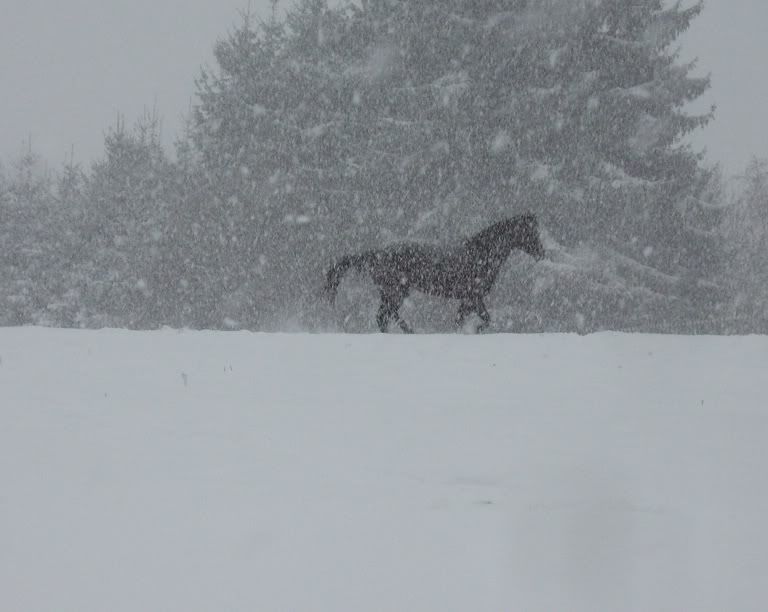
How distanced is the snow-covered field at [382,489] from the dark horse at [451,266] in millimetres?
2863

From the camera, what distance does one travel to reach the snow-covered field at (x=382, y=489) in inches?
122

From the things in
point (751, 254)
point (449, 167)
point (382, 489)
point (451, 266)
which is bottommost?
point (382, 489)

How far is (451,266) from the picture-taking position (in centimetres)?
1002

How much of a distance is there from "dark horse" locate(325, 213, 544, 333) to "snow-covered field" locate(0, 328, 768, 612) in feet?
9.39

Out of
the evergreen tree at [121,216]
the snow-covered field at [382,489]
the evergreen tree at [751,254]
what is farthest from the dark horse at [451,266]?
the evergreen tree at [751,254]

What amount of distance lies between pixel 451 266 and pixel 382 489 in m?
6.23

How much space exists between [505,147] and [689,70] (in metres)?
5.53

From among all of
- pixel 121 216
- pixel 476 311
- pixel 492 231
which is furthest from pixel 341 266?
pixel 121 216

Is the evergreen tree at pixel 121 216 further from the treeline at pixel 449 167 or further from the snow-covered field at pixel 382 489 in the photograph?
the snow-covered field at pixel 382 489

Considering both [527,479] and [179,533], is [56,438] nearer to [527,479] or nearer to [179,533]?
[179,533]

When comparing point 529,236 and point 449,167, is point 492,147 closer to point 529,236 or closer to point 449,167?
point 449,167

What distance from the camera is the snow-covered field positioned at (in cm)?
310

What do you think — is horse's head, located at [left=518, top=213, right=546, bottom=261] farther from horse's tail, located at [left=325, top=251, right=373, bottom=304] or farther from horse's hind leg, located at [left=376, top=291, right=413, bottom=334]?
horse's tail, located at [left=325, top=251, right=373, bottom=304]

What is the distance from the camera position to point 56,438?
15.8ft
